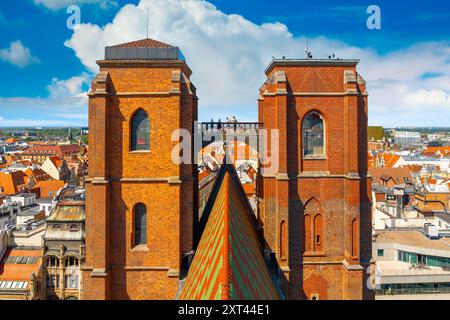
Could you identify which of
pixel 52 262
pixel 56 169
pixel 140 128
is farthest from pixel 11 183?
pixel 140 128

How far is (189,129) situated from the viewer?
58.6 ft

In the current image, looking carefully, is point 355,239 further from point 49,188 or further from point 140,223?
point 49,188

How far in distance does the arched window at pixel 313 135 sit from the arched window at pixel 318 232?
3233 millimetres

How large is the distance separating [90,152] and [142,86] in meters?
3.85

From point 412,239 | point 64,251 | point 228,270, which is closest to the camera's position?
point 228,270

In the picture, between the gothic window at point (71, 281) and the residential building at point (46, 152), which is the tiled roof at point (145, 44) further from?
the residential building at point (46, 152)

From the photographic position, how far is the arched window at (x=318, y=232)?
1906 cm

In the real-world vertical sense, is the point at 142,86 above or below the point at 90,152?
above

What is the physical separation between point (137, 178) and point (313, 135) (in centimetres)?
883

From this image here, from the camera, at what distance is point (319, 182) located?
1888cm
